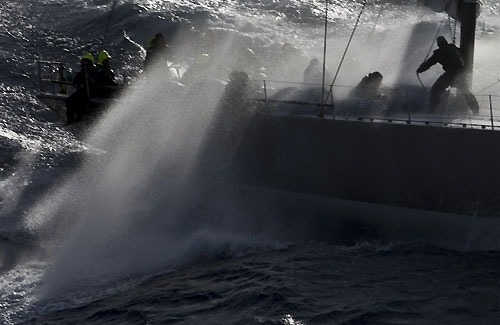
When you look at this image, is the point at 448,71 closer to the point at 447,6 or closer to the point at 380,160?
the point at 447,6

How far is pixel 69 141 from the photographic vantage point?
20.6 metres

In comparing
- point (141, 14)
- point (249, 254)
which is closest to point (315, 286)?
point (249, 254)

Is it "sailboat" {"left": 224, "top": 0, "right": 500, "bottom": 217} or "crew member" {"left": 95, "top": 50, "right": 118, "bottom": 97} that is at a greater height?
"crew member" {"left": 95, "top": 50, "right": 118, "bottom": 97}

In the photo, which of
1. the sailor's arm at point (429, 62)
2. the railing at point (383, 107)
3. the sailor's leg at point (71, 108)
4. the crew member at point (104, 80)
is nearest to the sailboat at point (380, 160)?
the railing at point (383, 107)

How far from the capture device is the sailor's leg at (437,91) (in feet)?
49.4

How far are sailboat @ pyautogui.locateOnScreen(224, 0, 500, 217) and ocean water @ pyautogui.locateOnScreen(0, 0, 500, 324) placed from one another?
0.24m

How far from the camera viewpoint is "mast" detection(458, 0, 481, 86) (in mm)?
15406

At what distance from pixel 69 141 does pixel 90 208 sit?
15.8ft

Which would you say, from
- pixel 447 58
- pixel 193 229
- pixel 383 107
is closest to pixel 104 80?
pixel 193 229


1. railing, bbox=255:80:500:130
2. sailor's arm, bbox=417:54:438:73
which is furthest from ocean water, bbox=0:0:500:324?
sailor's arm, bbox=417:54:438:73

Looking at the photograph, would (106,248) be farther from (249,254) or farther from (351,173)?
(351,173)

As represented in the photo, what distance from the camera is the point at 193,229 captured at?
602 inches

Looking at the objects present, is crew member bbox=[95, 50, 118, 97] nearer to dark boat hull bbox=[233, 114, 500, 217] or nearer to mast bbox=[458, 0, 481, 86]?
dark boat hull bbox=[233, 114, 500, 217]

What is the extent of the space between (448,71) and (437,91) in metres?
0.37
